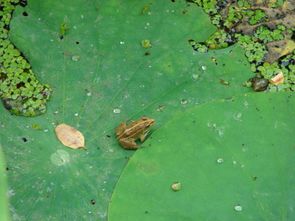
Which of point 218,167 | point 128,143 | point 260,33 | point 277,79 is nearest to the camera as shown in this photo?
point 218,167

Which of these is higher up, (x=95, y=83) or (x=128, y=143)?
(x=95, y=83)

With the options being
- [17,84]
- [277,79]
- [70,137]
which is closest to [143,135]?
[70,137]

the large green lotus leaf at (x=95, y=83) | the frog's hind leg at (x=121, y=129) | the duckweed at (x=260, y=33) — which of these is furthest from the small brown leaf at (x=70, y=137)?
the duckweed at (x=260, y=33)

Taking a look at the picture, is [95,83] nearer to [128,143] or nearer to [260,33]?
[128,143]

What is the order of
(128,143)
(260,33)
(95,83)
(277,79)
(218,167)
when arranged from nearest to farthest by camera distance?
1. (218,167)
2. (128,143)
3. (95,83)
4. (277,79)
5. (260,33)

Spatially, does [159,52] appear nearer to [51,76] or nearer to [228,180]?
[51,76]

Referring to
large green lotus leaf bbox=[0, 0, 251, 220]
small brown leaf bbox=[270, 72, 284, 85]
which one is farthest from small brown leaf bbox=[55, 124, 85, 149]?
small brown leaf bbox=[270, 72, 284, 85]

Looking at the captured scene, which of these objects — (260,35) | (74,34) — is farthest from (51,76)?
(260,35)
